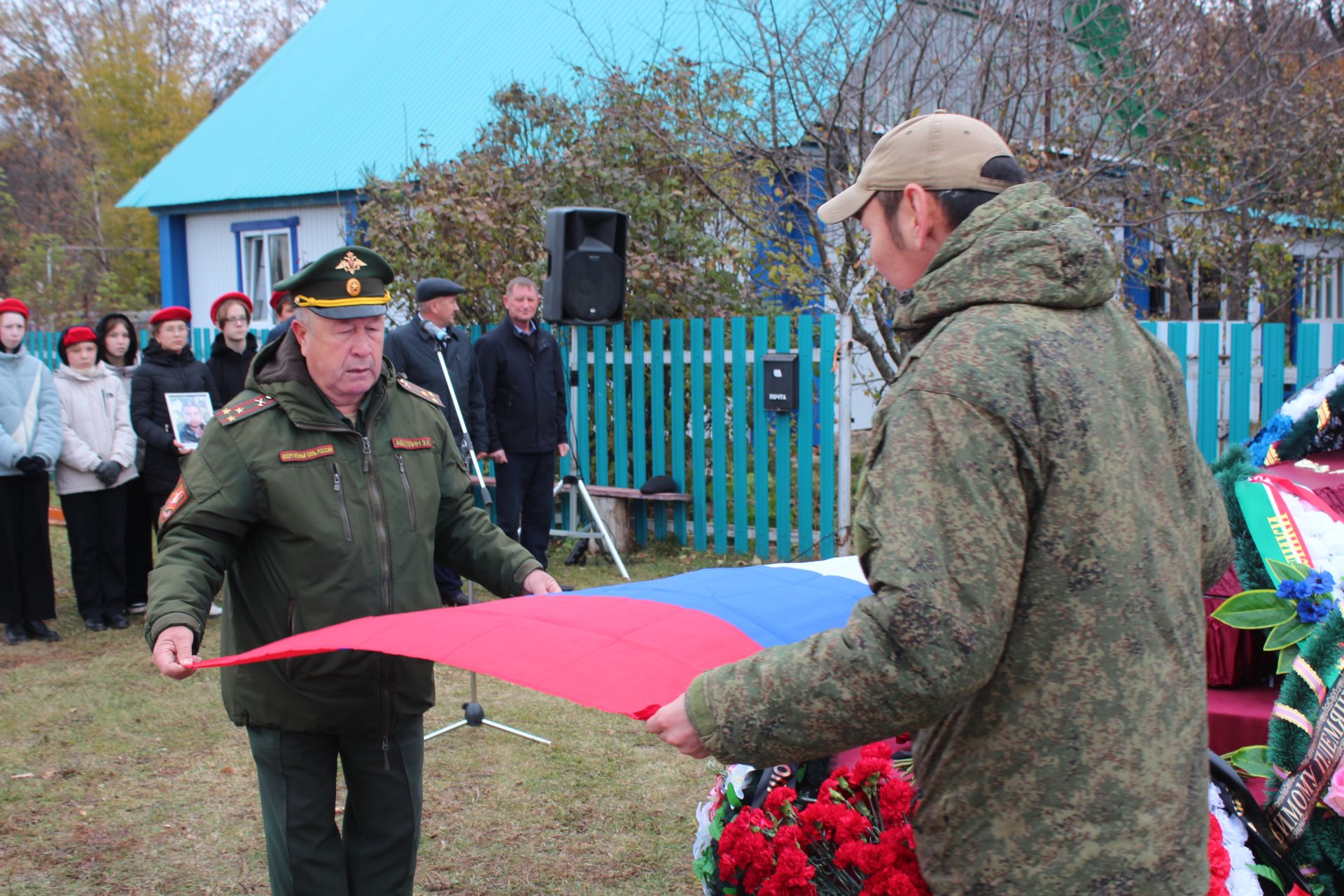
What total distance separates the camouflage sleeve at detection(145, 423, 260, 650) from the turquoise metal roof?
13.3 meters

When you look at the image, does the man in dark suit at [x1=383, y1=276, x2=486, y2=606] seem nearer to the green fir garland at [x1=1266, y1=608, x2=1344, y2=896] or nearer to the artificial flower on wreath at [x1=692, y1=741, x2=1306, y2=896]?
the artificial flower on wreath at [x1=692, y1=741, x2=1306, y2=896]

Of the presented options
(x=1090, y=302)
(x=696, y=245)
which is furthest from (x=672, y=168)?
(x=1090, y=302)

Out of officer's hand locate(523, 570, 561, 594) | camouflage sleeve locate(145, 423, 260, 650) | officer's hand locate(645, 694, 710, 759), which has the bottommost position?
officer's hand locate(523, 570, 561, 594)

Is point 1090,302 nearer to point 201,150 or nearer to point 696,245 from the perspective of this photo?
point 696,245

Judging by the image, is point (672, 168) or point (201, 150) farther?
point (201, 150)

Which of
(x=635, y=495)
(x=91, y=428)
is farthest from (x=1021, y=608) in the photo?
(x=635, y=495)

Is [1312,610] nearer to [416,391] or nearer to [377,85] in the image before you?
[416,391]

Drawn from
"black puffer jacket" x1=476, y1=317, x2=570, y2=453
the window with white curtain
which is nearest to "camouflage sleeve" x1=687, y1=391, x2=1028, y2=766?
"black puffer jacket" x1=476, y1=317, x2=570, y2=453

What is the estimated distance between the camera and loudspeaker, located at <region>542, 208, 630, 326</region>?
29.7 ft

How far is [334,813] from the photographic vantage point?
2.79 metres

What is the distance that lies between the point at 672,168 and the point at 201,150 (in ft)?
47.3

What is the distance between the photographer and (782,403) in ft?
29.4

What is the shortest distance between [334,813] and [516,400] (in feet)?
19.2

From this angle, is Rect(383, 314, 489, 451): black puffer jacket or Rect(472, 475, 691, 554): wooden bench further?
Rect(472, 475, 691, 554): wooden bench
